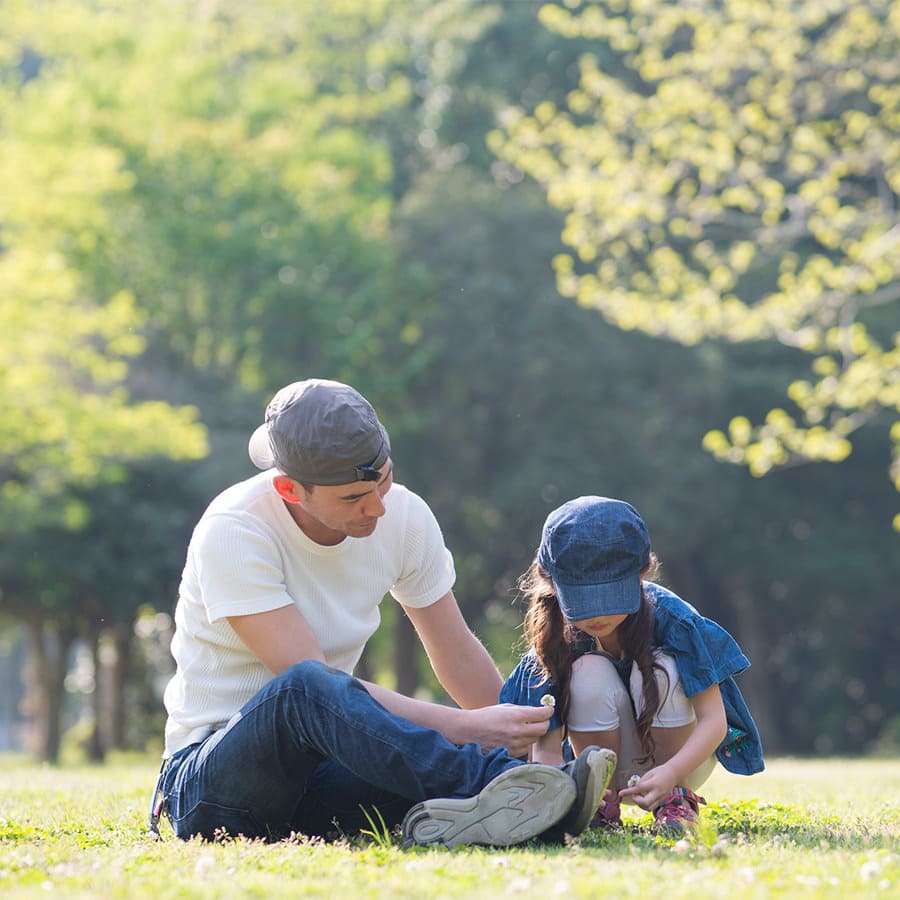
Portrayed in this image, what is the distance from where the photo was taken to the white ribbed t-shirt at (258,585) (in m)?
4.21

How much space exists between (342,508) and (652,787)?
1.22m

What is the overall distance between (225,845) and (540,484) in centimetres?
2166

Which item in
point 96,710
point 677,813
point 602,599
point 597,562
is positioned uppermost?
point 597,562

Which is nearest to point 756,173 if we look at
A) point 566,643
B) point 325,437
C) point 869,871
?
point 566,643

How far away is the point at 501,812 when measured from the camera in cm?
392

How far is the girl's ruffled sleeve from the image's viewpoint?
174 inches

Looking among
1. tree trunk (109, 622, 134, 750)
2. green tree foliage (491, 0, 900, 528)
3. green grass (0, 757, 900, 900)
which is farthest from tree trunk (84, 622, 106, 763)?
green grass (0, 757, 900, 900)

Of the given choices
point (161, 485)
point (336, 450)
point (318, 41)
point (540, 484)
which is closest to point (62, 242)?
point (161, 485)

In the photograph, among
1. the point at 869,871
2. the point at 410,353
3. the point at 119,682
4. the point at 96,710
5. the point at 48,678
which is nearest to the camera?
the point at 869,871

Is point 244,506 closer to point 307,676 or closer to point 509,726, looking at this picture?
point 307,676

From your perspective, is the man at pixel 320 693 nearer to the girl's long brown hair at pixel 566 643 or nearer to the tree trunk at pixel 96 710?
the girl's long brown hair at pixel 566 643

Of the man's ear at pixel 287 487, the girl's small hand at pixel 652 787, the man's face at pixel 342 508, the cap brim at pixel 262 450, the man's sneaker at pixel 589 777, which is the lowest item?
the girl's small hand at pixel 652 787

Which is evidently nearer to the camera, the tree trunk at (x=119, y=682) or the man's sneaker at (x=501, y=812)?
the man's sneaker at (x=501, y=812)

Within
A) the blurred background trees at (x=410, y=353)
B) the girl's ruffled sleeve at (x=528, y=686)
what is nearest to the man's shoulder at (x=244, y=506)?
the girl's ruffled sleeve at (x=528, y=686)
